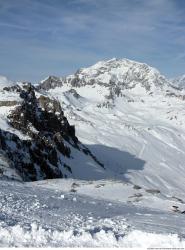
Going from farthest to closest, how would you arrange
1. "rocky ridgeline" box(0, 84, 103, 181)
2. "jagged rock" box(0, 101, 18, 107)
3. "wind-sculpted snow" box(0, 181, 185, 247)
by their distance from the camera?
"jagged rock" box(0, 101, 18, 107) → "rocky ridgeline" box(0, 84, 103, 181) → "wind-sculpted snow" box(0, 181, 185, 247)

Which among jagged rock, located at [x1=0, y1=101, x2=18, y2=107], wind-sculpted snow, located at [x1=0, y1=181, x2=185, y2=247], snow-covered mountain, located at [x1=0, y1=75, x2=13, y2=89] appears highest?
snow-covered mountain, located at [x1=0, y1=75, x2=13, y2=89]

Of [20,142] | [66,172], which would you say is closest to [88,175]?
[66,172]

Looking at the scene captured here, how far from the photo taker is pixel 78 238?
18.9m

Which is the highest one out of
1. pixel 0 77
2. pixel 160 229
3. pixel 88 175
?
pixel 0 77

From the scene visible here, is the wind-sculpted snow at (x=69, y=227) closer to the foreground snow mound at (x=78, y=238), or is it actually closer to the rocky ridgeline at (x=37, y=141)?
the foreground snow mound at (x=78, y=238)

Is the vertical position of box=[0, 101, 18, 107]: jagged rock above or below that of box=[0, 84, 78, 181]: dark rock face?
above

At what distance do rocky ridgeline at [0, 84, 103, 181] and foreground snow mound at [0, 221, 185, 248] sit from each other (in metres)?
51.5

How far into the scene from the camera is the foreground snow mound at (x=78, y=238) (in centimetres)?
1787

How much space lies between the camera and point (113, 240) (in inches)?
755

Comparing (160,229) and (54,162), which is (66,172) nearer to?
(54,162)

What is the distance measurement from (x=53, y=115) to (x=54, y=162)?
35.1m

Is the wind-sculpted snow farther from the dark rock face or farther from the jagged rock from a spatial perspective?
the jagged rock

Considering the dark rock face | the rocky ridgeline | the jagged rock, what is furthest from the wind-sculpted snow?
the jagged rock

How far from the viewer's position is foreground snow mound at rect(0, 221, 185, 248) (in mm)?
17873
